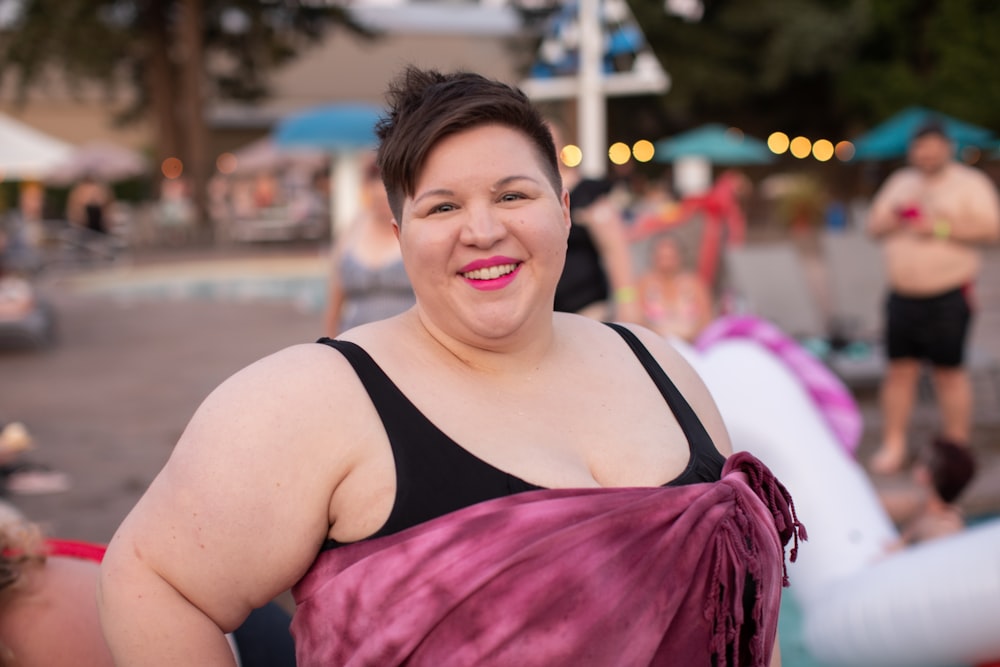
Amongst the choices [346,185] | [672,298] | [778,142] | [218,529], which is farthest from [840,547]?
[778,142]

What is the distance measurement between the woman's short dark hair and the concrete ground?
4219 mm

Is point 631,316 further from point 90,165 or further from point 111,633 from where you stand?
point 90,165

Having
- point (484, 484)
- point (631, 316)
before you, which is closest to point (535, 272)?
point (484, 484)

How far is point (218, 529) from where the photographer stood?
60.1 inches

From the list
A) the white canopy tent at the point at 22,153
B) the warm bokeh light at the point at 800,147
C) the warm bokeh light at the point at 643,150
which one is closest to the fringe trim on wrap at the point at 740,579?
the white canopy tent at the point at 22,153

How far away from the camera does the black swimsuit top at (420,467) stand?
5.13ft

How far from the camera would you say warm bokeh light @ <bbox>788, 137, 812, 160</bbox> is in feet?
117

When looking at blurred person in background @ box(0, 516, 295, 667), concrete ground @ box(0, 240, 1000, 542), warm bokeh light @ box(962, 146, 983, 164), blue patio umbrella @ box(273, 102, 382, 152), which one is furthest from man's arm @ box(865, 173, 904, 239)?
warm bokeh light @ box(962, 146, 983, 164)

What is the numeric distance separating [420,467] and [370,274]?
297 cm

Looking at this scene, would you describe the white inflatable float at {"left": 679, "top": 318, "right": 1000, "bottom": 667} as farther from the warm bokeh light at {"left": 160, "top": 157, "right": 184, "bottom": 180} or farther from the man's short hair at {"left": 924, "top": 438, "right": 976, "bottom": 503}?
the warm bokeh light at {"left": 160, "top": 157, "right": 184, "bottom": 180}

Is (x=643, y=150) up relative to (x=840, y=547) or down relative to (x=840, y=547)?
up

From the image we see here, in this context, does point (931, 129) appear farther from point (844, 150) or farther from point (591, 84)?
point (844, 150)

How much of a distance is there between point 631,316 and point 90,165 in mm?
29049

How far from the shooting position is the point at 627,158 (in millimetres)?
36375
